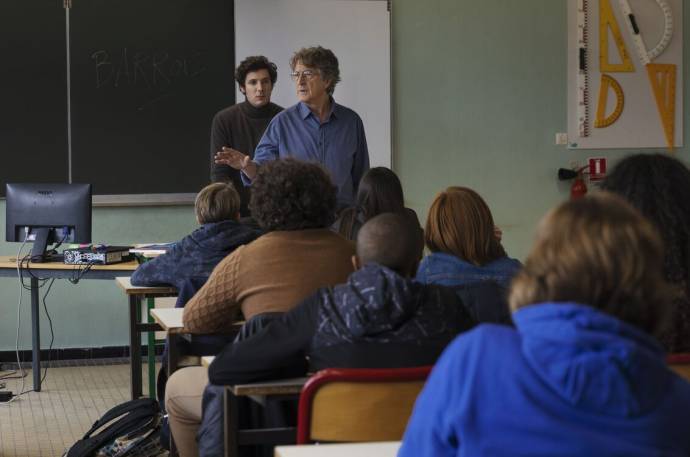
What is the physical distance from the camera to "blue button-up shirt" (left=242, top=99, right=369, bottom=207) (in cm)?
488

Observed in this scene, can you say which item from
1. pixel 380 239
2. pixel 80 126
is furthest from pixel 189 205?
pixel 380 239

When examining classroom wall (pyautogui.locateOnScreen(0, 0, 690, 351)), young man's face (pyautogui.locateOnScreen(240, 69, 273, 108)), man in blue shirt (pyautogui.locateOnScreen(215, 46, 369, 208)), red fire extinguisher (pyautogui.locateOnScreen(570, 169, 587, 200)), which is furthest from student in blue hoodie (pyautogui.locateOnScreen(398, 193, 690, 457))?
red fire extinguisher (pyautogui.locateOnScreen(570, 169, 587, 200))

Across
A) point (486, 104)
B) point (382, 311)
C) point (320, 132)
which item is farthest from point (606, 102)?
point (382, 311)

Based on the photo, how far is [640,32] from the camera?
23.1ft

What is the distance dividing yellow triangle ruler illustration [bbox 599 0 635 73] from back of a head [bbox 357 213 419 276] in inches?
200

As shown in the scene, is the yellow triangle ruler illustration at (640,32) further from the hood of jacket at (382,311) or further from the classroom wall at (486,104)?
the hood of jacket at (382,311)

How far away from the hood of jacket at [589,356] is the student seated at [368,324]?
3.31 feet

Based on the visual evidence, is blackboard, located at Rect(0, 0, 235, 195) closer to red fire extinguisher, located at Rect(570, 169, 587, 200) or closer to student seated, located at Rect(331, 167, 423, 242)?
red fire extinguisher, located at Rect(570, 169, 587, 200)

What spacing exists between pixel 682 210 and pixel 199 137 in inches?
178

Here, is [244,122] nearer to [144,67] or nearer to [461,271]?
[144,67]

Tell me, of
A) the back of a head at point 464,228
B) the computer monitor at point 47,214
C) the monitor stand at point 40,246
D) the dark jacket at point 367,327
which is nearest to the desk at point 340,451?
the dark jacket at point 367,327

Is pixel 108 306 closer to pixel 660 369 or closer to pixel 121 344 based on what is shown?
pixel 121 344

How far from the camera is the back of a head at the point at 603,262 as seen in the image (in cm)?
116

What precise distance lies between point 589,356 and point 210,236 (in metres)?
2.90
